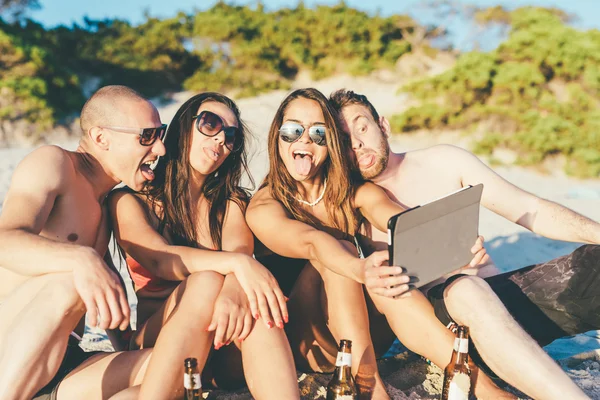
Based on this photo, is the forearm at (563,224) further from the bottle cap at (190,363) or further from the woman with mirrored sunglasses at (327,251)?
the bottle cap at (190,363)

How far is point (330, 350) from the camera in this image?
3316 mm

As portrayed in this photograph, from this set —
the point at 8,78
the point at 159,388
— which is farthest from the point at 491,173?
the point at 8,78

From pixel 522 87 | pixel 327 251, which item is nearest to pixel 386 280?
pixel 327 251

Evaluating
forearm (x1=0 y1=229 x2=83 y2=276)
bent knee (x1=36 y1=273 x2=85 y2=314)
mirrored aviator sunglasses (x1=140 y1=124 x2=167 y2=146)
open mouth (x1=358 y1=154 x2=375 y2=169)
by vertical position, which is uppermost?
mirrored aviator sunglasses (x1=140 y1=124 x2=167 y2=146)

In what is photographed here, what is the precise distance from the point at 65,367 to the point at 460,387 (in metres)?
1.86

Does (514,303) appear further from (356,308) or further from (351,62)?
(351,62)

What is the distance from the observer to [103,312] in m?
2.28

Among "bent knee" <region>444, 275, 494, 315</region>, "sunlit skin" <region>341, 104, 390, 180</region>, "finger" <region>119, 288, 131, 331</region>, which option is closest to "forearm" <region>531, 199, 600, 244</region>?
"bent knee" <region>444, 275, 494, 315</region>

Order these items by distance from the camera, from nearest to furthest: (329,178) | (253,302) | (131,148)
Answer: (253,302) < (131,148) < (329,178)

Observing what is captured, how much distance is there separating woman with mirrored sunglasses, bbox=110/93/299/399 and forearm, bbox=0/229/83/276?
0.54 metres

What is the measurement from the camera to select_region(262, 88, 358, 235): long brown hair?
3.35 metres

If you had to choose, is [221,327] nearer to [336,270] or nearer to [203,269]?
[203,269]

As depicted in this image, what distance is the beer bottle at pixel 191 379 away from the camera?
2332 millimetres

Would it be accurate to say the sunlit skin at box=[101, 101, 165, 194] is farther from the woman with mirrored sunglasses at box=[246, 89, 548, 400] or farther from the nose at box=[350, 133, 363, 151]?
the nose at box=[350, 133, 363, 151]
